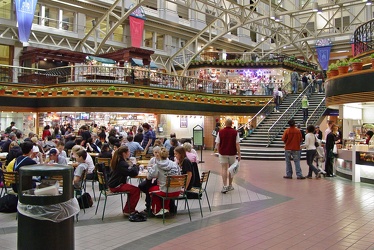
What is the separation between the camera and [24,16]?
2214 cm

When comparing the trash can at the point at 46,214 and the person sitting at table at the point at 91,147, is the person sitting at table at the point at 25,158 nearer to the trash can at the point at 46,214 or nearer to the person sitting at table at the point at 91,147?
the trash can at the point at 46,214

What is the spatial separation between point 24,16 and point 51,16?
5.09 meters

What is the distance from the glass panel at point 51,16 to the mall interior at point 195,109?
73 mm

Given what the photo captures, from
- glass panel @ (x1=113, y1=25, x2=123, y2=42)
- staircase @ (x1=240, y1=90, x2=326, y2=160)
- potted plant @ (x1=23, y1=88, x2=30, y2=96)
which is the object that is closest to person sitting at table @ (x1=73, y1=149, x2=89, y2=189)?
staircase @ (x1=240, y1=90, x2=326, y2=160)

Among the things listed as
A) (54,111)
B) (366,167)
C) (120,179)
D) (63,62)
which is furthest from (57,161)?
(63,62)

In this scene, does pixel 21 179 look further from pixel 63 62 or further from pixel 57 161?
pixel 63 62

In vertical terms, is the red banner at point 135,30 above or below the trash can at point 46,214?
above

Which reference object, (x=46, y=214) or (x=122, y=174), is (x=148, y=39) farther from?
(x=46, y=214)

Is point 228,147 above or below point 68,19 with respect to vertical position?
below

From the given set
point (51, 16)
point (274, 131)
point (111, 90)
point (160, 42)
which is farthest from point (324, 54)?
point (51, 16)

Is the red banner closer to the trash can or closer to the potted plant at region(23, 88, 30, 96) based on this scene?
the potted plant at region(23, 88, 30, 96)

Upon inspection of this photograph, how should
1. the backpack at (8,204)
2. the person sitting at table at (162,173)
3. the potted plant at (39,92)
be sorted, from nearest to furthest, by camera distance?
the person sitting at table at (162,173) < the backpack at (8,204) < the potted plant at (39,92)

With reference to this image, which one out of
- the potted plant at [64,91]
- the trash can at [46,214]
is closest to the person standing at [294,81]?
the potted plant at [64,91]

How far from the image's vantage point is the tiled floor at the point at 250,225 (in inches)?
208
